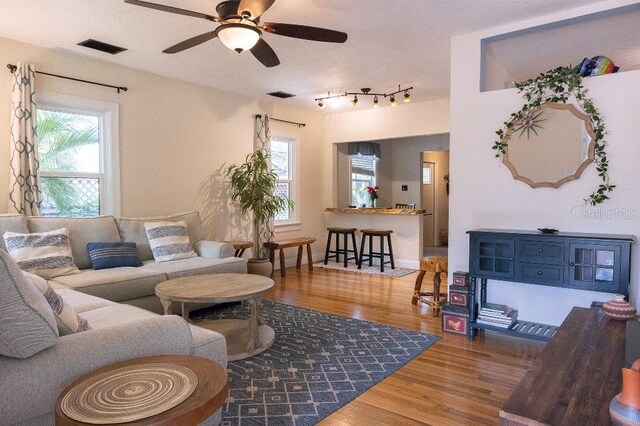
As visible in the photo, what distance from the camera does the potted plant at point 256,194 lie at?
5584 mm

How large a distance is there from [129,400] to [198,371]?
0.89 feet

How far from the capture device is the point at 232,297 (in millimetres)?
2955

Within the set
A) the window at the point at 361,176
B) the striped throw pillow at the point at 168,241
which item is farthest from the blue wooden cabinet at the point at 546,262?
the window at the point at 361,176

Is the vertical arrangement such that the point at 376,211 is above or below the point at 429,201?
below

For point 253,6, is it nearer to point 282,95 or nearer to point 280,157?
point 282,95

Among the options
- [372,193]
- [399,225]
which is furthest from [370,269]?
[372,193]

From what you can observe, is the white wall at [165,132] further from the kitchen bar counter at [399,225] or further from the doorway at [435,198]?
the doorway at [435,198]

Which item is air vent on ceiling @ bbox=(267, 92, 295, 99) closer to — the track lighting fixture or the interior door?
the track lighting fixture

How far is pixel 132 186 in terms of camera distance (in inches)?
190

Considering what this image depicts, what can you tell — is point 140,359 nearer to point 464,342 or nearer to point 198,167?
point 464,342

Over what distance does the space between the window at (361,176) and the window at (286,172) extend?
154cm

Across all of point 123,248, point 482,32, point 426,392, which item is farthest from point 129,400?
point 482,32

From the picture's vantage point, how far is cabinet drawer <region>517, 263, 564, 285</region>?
302 cm

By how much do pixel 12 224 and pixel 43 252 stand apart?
38 centimetres
